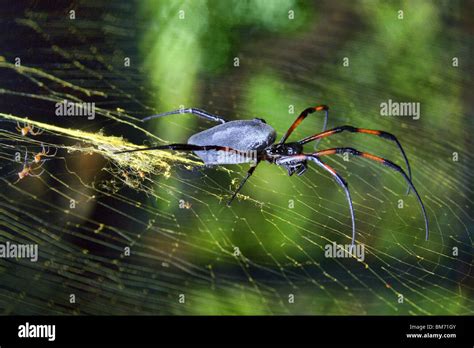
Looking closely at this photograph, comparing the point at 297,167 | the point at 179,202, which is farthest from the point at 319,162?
the point at 179,202

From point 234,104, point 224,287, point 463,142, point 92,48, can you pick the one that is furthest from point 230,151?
point 463,142

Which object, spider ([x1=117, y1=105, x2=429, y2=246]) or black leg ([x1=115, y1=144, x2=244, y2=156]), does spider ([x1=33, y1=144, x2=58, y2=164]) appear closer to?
spider ([x1=117, y1=105, x2=429, y2=246])

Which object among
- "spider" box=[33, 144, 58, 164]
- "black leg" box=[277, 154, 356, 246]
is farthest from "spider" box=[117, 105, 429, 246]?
"spider" box=[33, 144, 58, 164]

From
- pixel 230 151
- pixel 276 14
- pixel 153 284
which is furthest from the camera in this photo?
pixel 276 14

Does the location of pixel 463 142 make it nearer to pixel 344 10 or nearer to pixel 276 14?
pixel 344 10

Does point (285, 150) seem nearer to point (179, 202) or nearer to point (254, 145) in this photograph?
point (254, 145)
